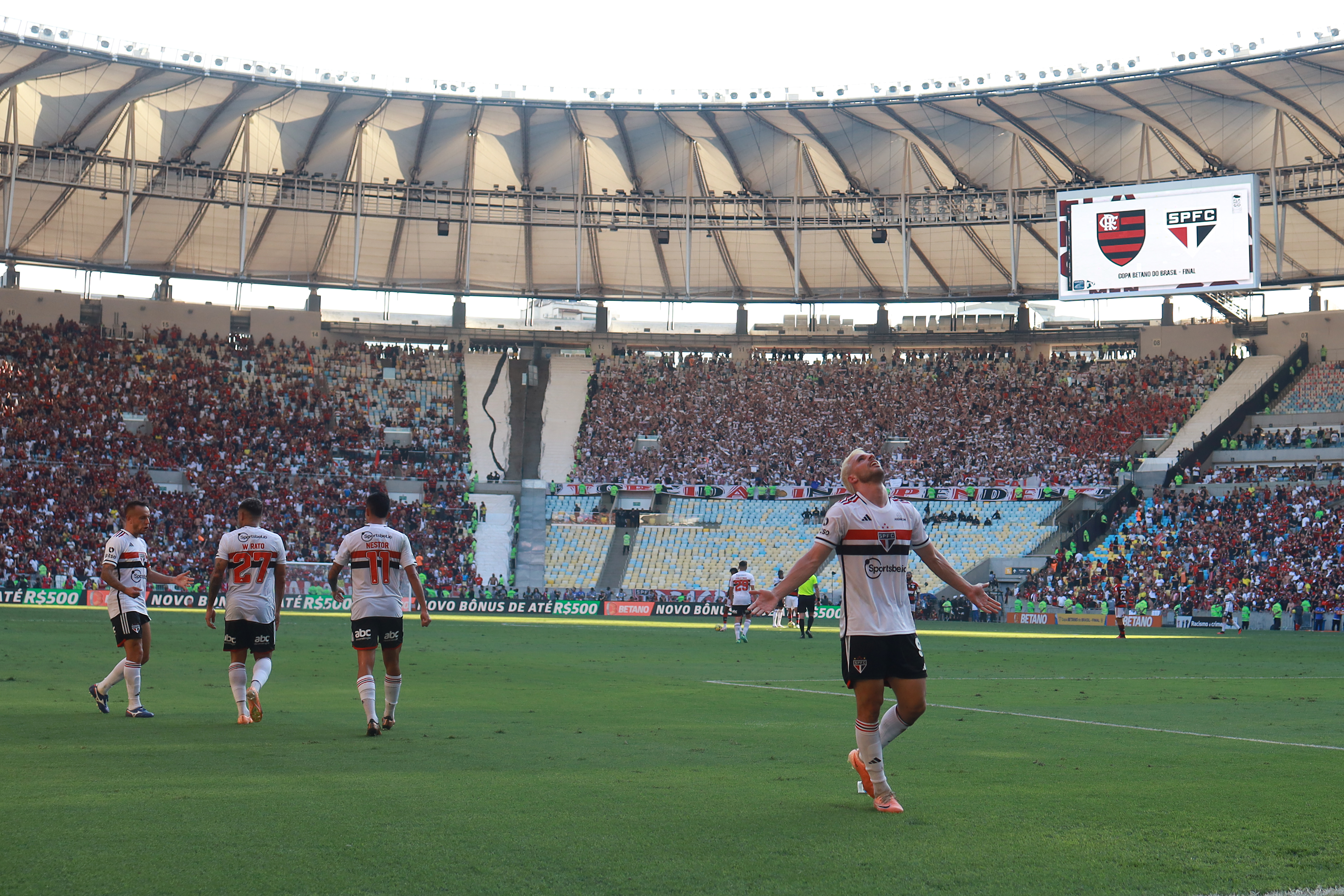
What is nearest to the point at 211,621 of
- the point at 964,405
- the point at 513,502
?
the point at 513,502

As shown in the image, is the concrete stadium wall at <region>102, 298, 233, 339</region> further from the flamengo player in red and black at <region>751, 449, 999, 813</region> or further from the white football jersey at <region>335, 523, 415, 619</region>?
the flamengo player in red and black at <region>751, 449, 999, 813</region>

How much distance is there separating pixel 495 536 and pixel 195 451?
1417cm

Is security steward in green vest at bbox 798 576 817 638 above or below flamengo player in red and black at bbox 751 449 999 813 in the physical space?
below

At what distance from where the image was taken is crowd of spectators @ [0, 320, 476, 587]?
49.8 meters

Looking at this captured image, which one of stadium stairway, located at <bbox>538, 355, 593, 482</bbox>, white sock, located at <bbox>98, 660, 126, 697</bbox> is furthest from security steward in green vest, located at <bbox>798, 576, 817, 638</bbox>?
stadium stairway, located at <bbox>538, 355, 593, 482</bbox>

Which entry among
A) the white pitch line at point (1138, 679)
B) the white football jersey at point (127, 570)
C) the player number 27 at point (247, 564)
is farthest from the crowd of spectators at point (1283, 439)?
the white football jersey at point (127, 570)

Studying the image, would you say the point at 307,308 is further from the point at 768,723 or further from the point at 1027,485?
the point at 768,723

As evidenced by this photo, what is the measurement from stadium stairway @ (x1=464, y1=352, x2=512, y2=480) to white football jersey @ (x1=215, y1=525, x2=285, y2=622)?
49.4 metres

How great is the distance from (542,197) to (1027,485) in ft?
90.9

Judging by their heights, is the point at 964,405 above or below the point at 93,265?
below

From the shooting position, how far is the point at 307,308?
6956 centimetres

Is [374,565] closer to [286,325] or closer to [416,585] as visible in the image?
[416,585]

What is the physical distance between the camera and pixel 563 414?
66.9m

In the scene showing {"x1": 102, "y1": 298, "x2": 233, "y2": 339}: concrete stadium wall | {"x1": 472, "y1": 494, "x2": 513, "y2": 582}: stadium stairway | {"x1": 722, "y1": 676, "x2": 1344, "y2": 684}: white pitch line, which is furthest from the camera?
{"x1": 102, "y1": 298, "x2": 233, "y2": 339}: concrete stadium wall
